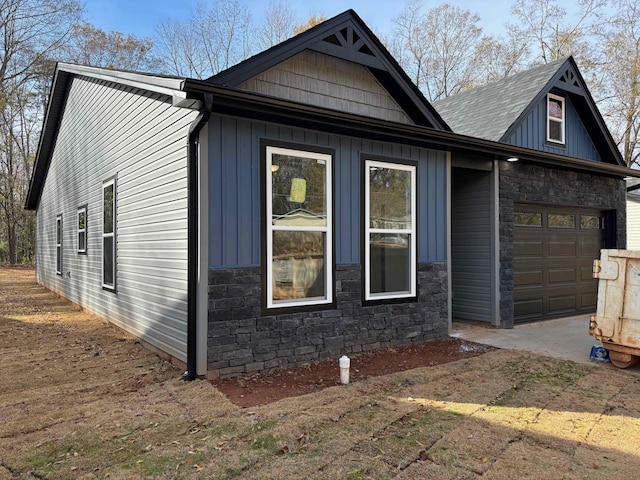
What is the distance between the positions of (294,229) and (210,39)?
65.2ft

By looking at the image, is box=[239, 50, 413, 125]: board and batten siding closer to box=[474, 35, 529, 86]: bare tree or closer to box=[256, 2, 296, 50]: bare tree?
box=[256, 2, 296, 50]: bare tree

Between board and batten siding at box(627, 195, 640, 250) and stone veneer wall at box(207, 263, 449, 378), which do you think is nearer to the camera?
stone veneer wall at box(207, 263, 449, 378)

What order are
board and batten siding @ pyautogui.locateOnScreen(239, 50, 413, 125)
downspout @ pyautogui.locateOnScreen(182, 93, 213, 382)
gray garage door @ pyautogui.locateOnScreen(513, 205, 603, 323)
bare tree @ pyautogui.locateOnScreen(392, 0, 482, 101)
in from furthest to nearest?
bare tree @ pyautogui.locateOnScreen(392, 0, 482, 101), gray garage door @ pyautogui.locateOnScreen(513, 205, 603, 323), board and batten siding @ pyautogui.locateOnScreen(239, 50, 413, 125), downspout @ pyautogui.locateOnScreen(182, 93, 213, 382)

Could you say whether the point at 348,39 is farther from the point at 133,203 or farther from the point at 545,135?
the point at 545,135

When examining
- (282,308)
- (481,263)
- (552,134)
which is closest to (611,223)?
(552,134)

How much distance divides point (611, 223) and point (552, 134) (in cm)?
239

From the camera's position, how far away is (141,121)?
6.10 metres

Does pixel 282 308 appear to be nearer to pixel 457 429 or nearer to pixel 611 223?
pixel 457 429

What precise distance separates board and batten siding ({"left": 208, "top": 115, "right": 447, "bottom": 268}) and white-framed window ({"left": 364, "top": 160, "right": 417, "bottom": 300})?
0.14 meters

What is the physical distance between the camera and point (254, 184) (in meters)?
4.91

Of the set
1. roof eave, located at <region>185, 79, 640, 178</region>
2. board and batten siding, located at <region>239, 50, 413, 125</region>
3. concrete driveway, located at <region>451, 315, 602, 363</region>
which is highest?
board and batten siding, located at <region>239, 50, 413, 125</region>

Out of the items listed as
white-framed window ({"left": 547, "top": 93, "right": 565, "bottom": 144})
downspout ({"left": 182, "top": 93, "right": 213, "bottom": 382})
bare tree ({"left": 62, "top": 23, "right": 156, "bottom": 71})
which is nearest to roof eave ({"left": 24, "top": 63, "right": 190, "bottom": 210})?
downspout ({"left": 182, "top": 93, "right": 213, "bottom": 382})

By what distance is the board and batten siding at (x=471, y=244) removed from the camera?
25.0 feet

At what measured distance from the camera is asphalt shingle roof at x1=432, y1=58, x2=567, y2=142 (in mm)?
8281
